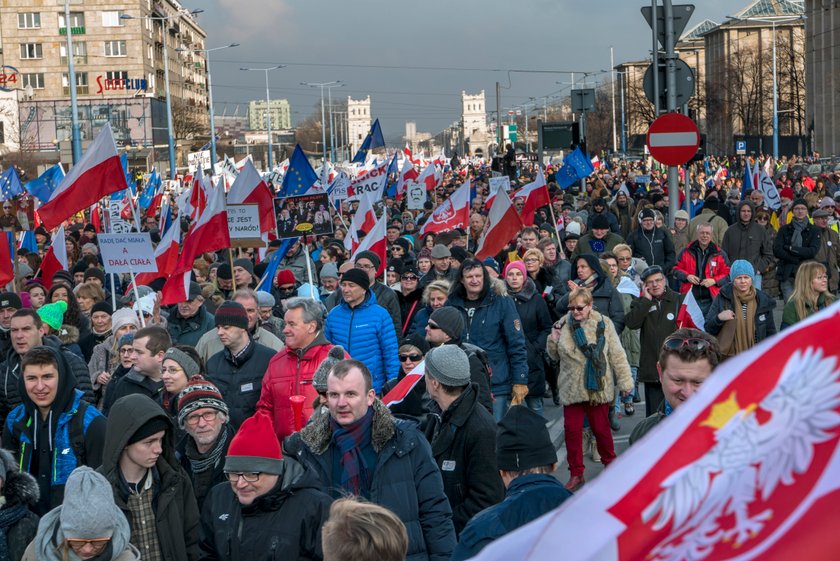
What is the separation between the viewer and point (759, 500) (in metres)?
1.72

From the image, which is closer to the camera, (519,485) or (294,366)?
(519,485)

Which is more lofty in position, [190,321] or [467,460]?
[190,321]

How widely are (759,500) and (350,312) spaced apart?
7.23 meters

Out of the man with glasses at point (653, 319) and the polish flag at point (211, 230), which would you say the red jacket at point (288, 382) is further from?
the polish flag at point (211, 230)

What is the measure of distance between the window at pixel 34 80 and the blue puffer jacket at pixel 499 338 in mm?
95604

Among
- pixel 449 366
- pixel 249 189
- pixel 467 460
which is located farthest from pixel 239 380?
pixel 249 189

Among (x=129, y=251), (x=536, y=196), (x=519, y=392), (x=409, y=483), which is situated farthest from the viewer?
(x=536, y=196)

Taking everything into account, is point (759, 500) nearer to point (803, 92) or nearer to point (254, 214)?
point (254, 214)

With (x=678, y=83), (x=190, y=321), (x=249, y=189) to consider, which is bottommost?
(x=190, y=321)

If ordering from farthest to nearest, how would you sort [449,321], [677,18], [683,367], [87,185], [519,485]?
[677,18] → [87,185] → [449,321] → [683,367] → [519,485]

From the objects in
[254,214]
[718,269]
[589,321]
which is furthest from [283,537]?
[254,214]

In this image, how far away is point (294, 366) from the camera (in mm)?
7348

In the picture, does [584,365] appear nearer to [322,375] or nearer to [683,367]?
[322,375]

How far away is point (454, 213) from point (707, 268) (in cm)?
686
